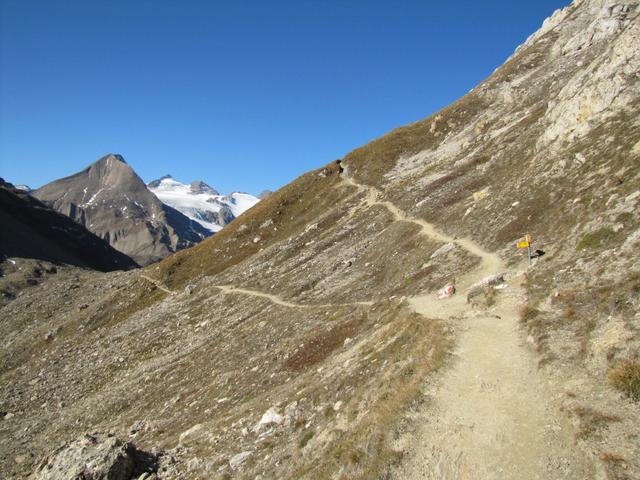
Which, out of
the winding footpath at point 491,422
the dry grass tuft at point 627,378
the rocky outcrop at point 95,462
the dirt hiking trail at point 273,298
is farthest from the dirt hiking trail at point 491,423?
the dirt hiking trail at point 273,298

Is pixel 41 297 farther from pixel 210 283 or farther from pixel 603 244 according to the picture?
pixel 603 244

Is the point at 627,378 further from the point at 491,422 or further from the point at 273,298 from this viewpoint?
the point at 273,298

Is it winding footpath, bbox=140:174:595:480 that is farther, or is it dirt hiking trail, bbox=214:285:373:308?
dirt hiking trail, bbox=214:285:373:308

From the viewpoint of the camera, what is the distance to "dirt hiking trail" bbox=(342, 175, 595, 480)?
43.0ft

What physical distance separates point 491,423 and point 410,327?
1070 centimetres

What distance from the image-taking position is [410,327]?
84.5ft

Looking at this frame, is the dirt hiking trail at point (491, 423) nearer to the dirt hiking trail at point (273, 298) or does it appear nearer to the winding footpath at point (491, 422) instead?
the winding footpath at point (491, 422)

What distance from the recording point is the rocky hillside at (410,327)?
15391 mm

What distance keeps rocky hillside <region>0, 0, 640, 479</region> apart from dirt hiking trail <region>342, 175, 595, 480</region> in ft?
0.26

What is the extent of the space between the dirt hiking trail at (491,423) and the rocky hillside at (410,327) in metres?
0.08

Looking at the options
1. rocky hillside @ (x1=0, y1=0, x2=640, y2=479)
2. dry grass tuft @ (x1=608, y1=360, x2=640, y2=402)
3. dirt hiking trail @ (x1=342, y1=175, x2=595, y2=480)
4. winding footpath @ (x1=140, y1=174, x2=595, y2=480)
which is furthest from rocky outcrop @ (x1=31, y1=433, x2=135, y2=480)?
dry grass tuft @ (x1=608, y1=360, x2=640, y2=402)

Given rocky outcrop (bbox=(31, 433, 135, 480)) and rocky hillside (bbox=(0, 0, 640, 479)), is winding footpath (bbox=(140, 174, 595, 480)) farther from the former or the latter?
rocky outcrop (bbox=(31, 433, 135, 480))

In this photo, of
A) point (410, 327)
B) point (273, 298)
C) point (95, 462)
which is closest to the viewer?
point (95, 462)

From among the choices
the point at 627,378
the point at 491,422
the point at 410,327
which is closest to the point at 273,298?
the point at 410,327
